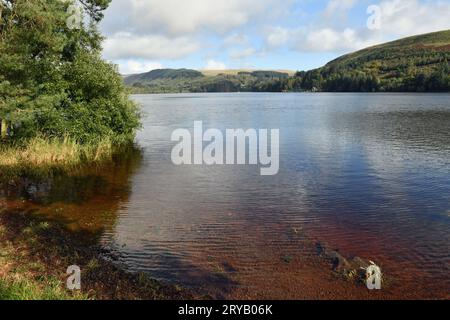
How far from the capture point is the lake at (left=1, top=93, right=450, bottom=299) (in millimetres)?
13484

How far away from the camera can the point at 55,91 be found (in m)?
32.1

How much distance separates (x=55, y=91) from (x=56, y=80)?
89 centimetres

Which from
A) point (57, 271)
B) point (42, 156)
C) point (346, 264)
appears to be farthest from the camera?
point (42, 156)

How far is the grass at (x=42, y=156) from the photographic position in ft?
90.1

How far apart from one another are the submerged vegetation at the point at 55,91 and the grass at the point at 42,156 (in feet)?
0.20

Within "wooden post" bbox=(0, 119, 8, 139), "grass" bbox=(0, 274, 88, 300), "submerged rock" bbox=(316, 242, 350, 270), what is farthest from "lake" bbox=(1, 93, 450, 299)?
"wooden post" bbox=(0, 119, 8, 139)

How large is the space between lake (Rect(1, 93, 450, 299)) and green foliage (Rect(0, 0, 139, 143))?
4522mm

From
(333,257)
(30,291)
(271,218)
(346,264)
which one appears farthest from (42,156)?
(346,264)

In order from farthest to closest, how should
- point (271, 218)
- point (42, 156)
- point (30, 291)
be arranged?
point (42, 156), point (271, 218), point (30, 291)

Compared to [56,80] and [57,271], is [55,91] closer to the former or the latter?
[56,80]

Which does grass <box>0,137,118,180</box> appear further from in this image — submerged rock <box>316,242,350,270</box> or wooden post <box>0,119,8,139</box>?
submerged rock <box>316,242,350,270</box>

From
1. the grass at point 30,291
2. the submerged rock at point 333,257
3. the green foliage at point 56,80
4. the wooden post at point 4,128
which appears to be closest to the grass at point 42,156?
the green foliage at point 56,80
